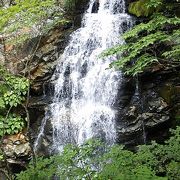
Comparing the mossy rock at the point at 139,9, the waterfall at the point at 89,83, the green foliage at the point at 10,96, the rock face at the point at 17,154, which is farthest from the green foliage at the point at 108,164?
the mossy rock at the point at 139,9

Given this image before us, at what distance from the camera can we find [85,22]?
1332 centimetres

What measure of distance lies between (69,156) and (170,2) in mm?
4169

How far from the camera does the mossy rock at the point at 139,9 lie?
11439 mm

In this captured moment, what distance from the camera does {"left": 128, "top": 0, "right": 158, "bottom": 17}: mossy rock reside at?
1144 centimetres

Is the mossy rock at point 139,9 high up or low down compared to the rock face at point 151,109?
up

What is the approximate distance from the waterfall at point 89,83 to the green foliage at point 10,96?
50.3 inches

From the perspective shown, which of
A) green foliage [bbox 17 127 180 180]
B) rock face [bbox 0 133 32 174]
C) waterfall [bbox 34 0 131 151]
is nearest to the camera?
green foliage [bbox 17 127 180 180]

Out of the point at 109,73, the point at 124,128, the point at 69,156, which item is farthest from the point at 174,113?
the point at 69,156

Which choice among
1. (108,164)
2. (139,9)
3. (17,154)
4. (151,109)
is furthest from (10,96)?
(139,9)

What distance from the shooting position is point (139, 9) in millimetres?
11828

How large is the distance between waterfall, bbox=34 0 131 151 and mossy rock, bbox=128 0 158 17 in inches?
11.7

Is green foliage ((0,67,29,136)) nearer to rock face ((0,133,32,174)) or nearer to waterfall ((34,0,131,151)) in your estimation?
rock face ((0,133,32,174))

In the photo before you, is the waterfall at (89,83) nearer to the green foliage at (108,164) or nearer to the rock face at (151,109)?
the rock face at (151,109)

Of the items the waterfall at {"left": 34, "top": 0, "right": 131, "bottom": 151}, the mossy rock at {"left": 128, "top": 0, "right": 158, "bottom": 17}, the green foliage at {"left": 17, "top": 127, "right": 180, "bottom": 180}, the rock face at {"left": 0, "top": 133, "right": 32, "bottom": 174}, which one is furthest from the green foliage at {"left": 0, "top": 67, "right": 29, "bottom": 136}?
the mossy rock at {"left": 128, "top": 0, "right": 158, "bottom": 17}
